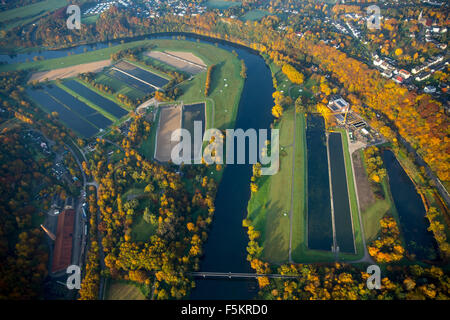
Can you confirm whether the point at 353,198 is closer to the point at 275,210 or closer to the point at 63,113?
the point at 275,210

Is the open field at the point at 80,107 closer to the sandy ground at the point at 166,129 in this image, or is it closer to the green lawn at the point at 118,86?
the green lawn at the point at 118,86

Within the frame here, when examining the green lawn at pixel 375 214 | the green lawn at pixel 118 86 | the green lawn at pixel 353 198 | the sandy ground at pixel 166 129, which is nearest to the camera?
the green lawn at pixel 353 198

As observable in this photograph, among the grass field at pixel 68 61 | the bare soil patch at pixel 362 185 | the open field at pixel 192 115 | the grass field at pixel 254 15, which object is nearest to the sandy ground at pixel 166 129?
the open field at pixel 192 115

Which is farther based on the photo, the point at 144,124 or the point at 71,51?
the point at 71,51

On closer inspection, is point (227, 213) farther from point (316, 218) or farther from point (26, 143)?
point (26, 143)

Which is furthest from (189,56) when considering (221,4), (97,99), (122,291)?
(122,291)

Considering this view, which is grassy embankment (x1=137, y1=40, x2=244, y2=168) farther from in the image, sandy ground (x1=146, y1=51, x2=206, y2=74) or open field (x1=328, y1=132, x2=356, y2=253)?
open field (x1=328, y1=132, x2=356, y2=253)
